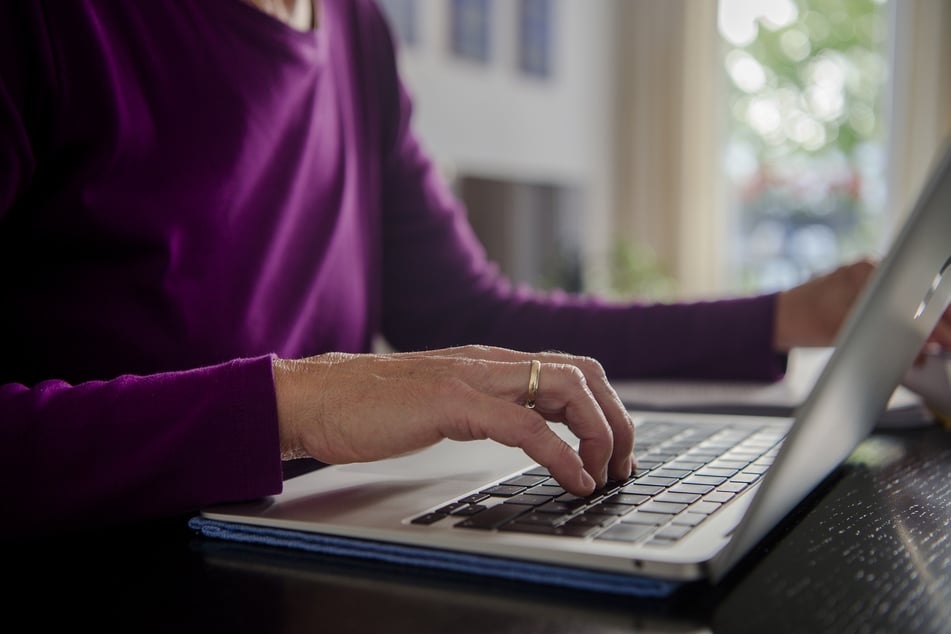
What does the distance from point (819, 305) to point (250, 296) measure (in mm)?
622

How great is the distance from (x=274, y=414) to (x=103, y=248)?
287 mm

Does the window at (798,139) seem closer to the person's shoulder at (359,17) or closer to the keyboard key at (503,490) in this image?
the person's shoulder at (359,17)

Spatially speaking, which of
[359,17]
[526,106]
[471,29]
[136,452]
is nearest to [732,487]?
[136,452]

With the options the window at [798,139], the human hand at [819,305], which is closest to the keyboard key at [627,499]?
the human hand at [819,305]

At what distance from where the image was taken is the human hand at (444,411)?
0.52 meters

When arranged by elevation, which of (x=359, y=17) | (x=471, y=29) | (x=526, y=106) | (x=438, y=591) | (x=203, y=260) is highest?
(x=471, y=29)

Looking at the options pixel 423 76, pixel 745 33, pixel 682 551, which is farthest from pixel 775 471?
pixel 745 33

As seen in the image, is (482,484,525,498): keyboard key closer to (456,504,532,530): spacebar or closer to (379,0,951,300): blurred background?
(456,504,532,530): spacebar

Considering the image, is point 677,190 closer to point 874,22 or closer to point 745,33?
point 745,33

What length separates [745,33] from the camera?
17.1 feet

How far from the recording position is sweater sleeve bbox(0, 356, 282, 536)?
0.53m

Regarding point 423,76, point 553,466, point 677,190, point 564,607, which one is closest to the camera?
point 564,607

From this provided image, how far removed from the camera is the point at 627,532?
443 mm

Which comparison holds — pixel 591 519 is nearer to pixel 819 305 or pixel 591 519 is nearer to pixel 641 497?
pixel 641 497
